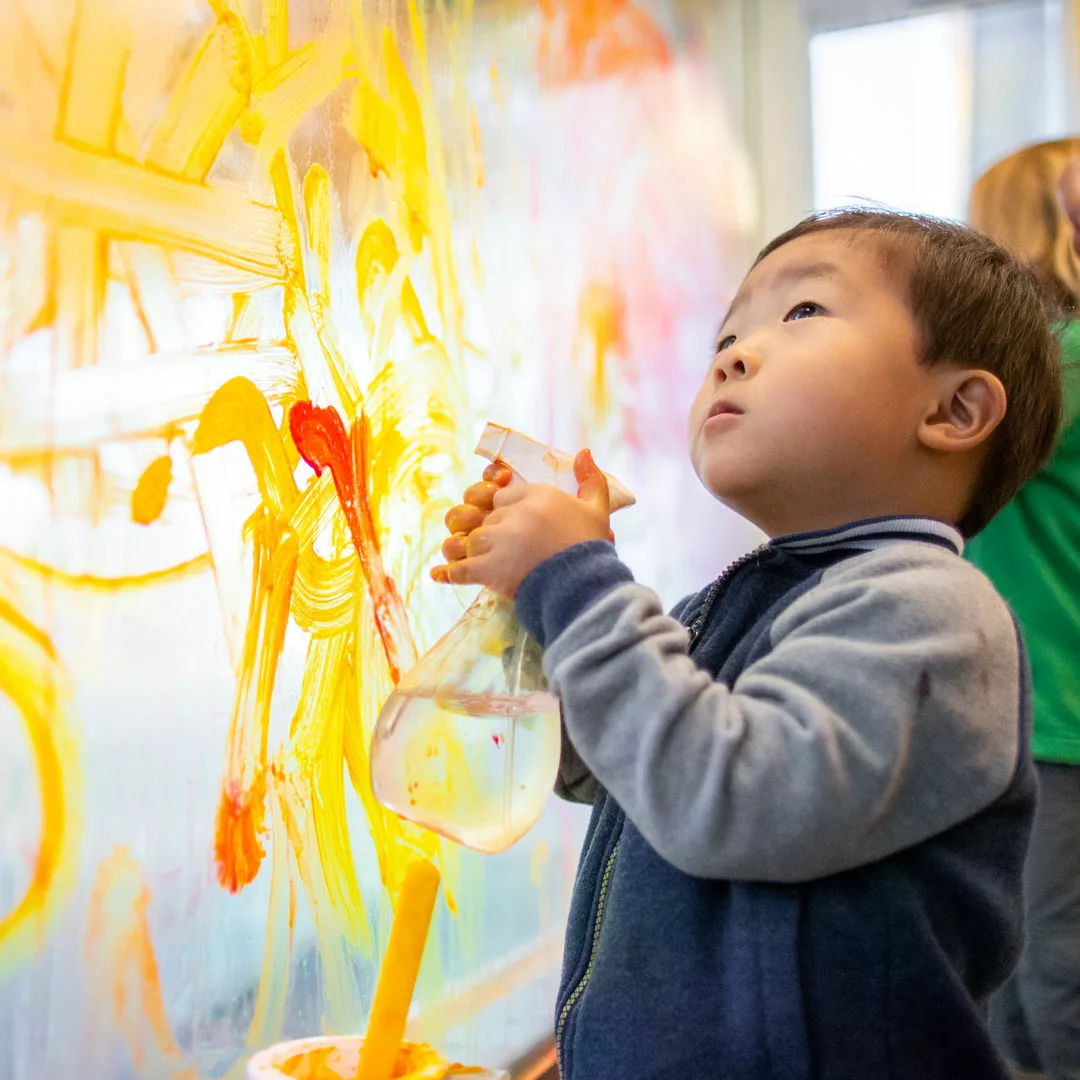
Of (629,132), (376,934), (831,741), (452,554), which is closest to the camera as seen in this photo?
(831,741)

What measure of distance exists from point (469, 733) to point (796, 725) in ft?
0.58

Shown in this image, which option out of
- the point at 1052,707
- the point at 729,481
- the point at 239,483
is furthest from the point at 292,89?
the point at 1052,707

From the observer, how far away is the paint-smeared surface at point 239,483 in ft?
1.86

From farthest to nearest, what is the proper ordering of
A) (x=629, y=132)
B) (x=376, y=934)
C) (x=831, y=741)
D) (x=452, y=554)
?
(x=629, y=132), (x=376, y=934), (x=452, y=554), (x=831, y=741)

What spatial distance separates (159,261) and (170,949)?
0.38 meters

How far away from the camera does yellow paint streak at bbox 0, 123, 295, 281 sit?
558 millimetres

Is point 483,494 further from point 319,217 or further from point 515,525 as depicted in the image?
point 319,217

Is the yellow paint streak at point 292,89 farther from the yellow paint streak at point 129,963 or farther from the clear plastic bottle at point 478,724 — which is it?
the yellow paint streak at point 129,963

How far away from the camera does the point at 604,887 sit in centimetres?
63

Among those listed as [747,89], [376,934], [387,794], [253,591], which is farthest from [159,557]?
[747,89]

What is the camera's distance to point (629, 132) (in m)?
1.31

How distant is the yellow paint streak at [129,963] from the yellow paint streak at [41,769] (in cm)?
3

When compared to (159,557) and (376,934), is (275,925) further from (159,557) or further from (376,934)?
(159,557)

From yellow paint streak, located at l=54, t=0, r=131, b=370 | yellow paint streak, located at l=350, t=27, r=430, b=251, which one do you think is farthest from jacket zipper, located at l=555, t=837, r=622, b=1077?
yellow paint streak, located at l=350, t=27, r=430, b=251
